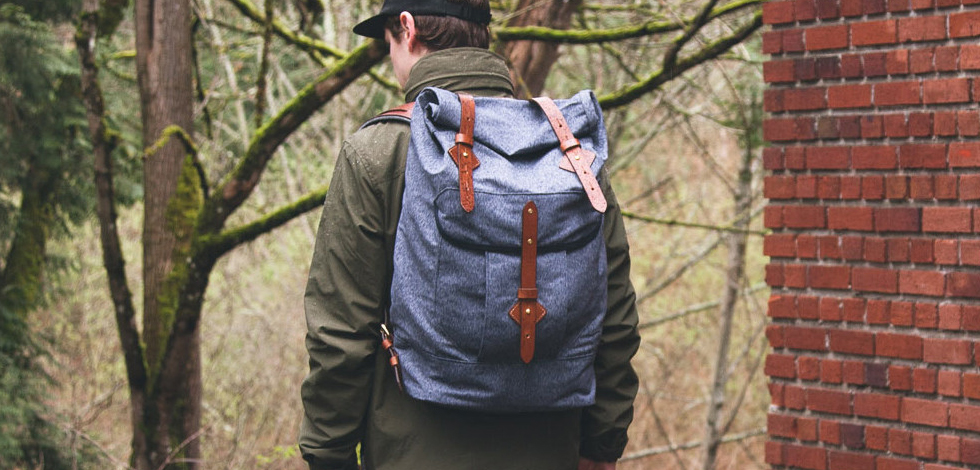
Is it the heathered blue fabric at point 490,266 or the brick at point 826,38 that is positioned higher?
the brick at point 826,38

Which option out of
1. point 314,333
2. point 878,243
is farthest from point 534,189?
point 878,243

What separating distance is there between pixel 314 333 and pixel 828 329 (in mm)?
2143

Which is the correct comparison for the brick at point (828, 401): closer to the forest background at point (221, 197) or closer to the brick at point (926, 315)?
the brick at point (926, 315)

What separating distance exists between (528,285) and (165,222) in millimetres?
3874

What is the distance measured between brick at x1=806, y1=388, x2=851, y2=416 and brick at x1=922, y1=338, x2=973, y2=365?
32 centimetres

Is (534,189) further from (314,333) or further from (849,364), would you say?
(849,364)

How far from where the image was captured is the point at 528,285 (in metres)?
2.00

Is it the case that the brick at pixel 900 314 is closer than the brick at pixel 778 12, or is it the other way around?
the brick at pixel 900 314

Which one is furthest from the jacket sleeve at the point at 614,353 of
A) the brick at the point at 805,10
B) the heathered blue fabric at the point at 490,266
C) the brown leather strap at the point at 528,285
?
the brick at the point at 805,10

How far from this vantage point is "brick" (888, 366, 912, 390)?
Result: 3371mm

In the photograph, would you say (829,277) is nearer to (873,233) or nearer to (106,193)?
(873,233)

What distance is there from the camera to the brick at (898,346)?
11.0ft

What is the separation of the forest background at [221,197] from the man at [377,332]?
2.47 metres

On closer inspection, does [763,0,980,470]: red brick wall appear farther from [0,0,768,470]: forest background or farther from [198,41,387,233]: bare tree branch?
[198,41,387,233]: bare tree branch
